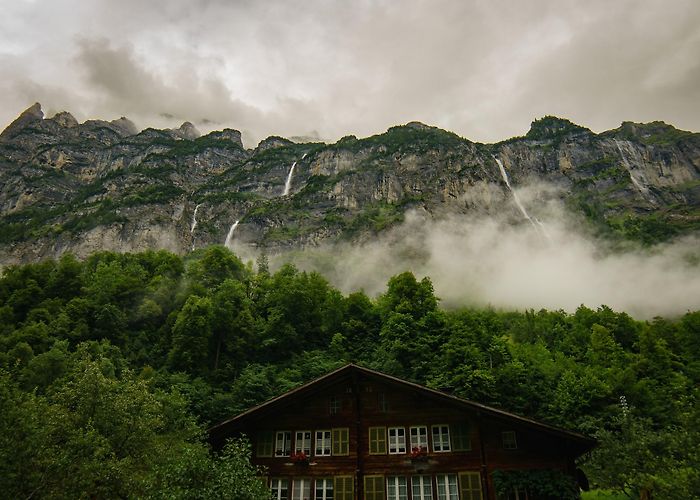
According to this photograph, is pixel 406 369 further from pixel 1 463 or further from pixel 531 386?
pixel 1 463

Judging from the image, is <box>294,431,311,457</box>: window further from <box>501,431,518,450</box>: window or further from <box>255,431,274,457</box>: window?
<box>501,431,518,450</box>: window

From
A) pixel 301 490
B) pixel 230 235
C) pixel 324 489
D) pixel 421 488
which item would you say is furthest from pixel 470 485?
pixel 230 235

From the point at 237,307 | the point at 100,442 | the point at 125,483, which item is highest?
the point at 237,307

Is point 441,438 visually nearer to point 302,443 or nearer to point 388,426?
point 388,426

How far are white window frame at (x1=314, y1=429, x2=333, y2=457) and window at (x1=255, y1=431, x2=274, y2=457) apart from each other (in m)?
2.82

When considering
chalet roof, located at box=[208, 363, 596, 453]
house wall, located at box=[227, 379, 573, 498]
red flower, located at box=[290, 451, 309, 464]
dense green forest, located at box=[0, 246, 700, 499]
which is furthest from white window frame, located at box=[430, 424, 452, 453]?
dense green forest, located at box=[0, 246, 700, 499]

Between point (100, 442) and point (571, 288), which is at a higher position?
point (571, 288)

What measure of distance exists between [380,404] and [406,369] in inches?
1057

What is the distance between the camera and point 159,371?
209ft

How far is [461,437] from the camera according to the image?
32000 millimetres

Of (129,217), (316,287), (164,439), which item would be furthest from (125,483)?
(129,217)

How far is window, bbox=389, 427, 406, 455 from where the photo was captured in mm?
32500

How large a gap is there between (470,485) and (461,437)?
262 centimetres

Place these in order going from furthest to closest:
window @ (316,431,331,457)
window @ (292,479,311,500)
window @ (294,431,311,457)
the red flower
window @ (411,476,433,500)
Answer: window @ (294,431,311,457) < window @ (316,431,331,457) < the red flower < window @ (292,479,311,500) < window @ (411,476,433,500)
